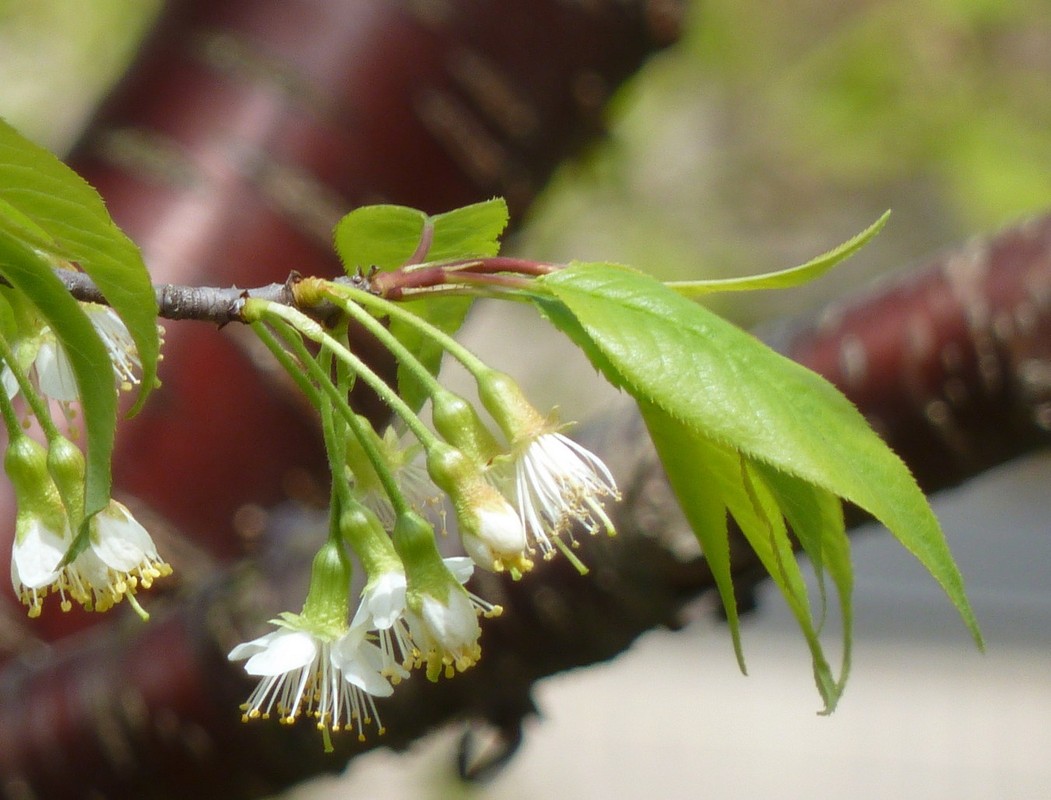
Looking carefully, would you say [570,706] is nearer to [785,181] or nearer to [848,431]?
[785,181]

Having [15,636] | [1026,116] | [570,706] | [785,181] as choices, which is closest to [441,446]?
[15,636]

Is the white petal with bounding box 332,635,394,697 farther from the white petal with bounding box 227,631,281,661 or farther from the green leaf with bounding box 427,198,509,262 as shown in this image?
the green leaf with bounding box 427,198,509,262

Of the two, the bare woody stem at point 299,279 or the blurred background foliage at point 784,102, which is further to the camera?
the blurred background foliage at point 784,102

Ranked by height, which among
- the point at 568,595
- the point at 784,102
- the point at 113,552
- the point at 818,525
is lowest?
the point at 784,102

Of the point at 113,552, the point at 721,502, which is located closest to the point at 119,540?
the point at 113,552

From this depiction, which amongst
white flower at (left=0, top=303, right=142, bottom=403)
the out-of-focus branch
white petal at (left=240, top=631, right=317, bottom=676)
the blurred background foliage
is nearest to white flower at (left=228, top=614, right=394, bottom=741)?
white petal at (left=240, top=631, right=317, bottom=676)

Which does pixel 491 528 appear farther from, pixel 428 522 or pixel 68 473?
pixel 68 473

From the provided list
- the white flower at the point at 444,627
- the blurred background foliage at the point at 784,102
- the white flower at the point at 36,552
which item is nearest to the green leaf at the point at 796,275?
the white flower at the point at 444,627

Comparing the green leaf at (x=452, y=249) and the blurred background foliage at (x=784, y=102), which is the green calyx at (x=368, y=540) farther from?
the blurred background foliage at (x=784, y=102)
